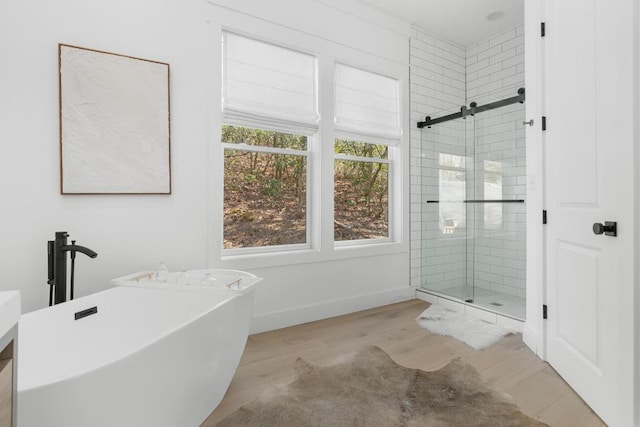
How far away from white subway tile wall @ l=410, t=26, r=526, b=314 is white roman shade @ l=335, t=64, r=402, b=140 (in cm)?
30

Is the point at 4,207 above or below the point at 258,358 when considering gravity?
above

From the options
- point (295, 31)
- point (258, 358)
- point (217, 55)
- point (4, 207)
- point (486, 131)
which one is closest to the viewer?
point (4, 207)

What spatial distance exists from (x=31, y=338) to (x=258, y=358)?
4.37 ft

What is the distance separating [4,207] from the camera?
2.10m

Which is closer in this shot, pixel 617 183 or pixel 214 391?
pixel 617 183

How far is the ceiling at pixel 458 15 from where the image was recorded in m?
3.61

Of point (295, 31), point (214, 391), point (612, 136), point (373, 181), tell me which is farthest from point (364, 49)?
point (214, 391)

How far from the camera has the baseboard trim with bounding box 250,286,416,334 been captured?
3012 millimetres

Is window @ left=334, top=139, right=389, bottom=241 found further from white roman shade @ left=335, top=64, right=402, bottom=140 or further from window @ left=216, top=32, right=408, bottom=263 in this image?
white roman shade @ left=335, top=64, right=402, bottom=140

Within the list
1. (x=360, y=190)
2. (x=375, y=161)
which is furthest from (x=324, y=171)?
(x=375, y=161)

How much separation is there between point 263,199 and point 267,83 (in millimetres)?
1001

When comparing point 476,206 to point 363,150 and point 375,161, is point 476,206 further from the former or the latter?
point 363,150

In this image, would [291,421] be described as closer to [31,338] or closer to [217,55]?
[31,338]

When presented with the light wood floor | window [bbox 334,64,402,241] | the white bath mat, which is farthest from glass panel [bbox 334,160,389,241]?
the white bath mat
